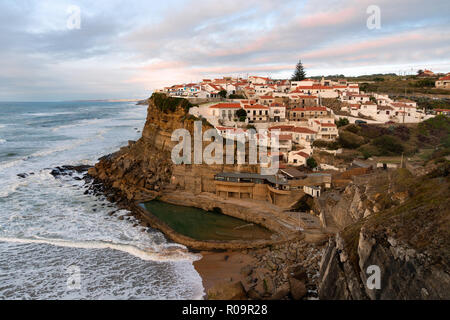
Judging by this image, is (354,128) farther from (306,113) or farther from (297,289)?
(297,289)

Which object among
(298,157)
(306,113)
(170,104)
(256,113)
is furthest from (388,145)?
(170,104)

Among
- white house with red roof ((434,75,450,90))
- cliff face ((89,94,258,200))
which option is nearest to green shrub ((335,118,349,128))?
cliff face ((89,94,258,200))

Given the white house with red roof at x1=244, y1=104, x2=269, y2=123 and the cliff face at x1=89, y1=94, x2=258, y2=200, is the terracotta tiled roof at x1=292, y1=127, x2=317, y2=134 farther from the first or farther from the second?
the cliff face at x1=89, y1=94, x2=258, y2=200

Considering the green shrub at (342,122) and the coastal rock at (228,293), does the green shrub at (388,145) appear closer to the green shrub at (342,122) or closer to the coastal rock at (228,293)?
the green shrub at (342,122)
